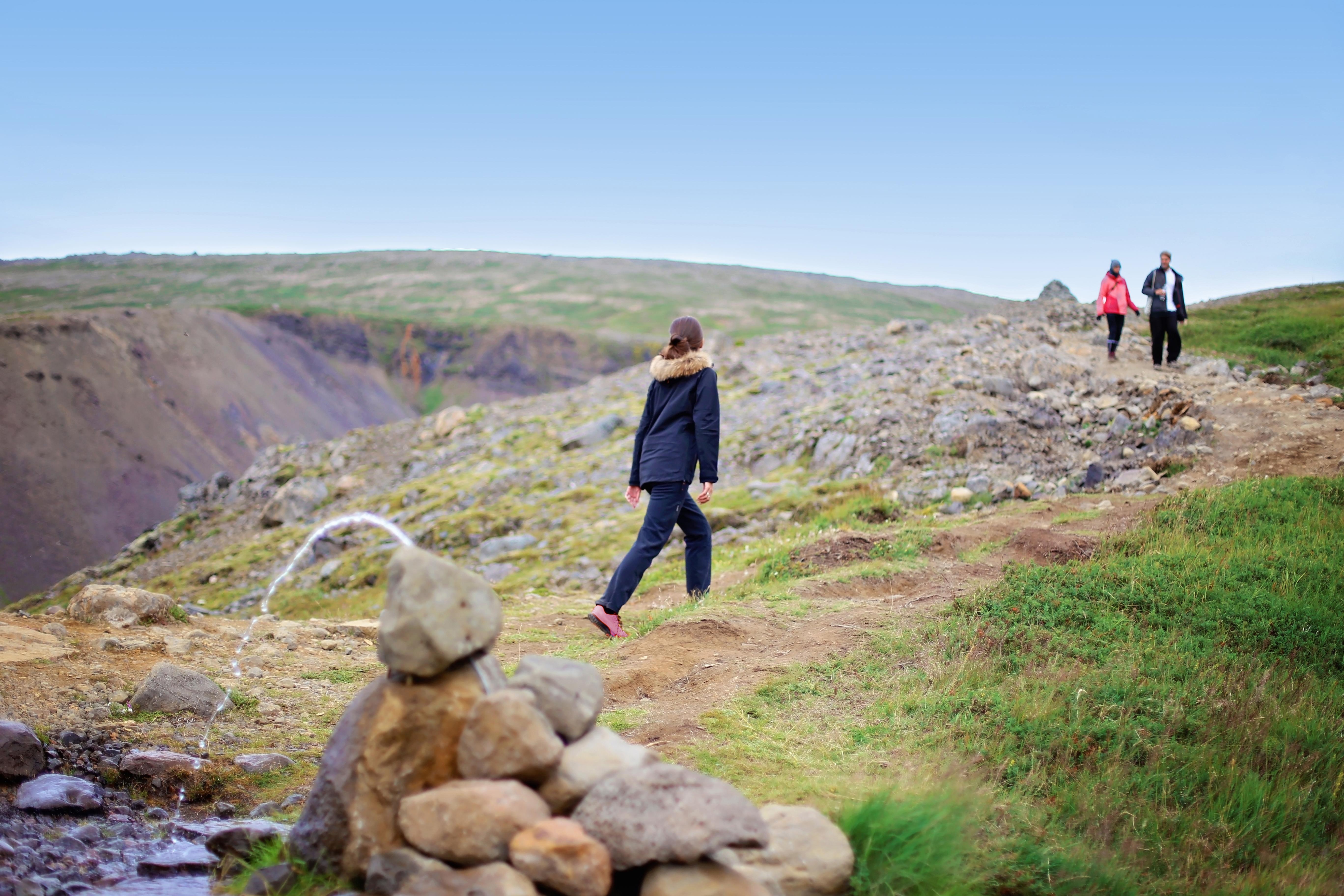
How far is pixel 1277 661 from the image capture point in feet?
18.9

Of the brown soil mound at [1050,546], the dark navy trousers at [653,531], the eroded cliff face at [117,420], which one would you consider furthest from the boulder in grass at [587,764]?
the eroded cliff face at [117,420]

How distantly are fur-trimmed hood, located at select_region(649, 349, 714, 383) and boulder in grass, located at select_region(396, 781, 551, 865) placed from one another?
157 inches

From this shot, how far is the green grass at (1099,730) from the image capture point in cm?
394

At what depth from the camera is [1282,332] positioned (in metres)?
20.5

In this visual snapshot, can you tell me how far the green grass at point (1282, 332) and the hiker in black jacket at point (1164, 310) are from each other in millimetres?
1764

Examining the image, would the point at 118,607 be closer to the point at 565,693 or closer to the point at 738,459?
the point at 565,693

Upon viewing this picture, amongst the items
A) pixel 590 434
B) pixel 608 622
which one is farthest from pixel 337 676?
pixel 590 434

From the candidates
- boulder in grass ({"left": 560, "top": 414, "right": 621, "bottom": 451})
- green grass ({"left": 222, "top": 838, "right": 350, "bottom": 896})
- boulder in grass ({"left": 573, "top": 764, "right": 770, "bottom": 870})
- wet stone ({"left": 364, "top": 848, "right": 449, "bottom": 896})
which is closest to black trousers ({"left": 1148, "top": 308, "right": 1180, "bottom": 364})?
boulder in grass ({"left": 560, "top": 414, "right": 621, "bottom": 451})

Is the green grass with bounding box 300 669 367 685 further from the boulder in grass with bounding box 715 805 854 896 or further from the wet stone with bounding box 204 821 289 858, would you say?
the boulder in grass with bounding box 715 805 854 896

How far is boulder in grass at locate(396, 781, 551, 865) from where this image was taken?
10.5 feet

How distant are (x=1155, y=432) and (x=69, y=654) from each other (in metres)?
12.6

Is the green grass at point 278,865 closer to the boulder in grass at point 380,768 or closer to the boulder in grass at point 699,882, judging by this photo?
the boulder in grass at point 380,768

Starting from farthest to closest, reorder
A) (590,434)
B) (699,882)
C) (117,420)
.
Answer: (117,420)
(590,434)
(699,882)

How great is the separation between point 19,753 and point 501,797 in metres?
2.97
